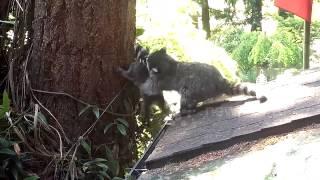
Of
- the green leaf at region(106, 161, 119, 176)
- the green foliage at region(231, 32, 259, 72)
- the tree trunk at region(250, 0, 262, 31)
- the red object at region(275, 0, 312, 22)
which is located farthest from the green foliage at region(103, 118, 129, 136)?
the tree trunk at region(250, 0, 262, 31)

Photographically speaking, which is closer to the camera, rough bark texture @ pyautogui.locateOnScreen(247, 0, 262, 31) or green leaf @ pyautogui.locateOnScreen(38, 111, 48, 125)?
green leaf @ pyautogui.locateOnScreen(38, 111, 48, 125)

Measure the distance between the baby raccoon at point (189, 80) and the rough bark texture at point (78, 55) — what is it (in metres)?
0.62

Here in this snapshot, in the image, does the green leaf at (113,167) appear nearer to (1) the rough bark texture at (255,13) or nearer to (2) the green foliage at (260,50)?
(2) the green foliage at (260,50)

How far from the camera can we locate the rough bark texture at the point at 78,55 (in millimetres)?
4578

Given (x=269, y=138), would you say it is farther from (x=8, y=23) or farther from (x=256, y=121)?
(x=8, y=23)

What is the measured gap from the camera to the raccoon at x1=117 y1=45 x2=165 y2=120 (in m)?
4.80

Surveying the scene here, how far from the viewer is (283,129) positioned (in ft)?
9.93

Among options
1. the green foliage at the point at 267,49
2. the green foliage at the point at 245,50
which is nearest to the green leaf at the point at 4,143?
the green foliage at the point at 267,49

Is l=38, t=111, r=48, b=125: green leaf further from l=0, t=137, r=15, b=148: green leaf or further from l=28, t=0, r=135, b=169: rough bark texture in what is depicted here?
l=0, t=137, r=15, b=148: green leaf

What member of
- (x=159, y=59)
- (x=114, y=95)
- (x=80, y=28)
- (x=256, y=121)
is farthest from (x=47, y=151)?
(x=256, y=121)

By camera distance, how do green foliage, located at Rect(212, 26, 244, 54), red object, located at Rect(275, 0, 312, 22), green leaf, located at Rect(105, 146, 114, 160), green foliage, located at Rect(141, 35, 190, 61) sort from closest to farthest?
green leaf, located at Rect(105, 146, 114, 160)
red object, located at Rect(275, 0, 312, 22)
green foliage, located at Rect(141, 35, 190, 61)
green foliage, located at Rect(212, 26, 244, 54)

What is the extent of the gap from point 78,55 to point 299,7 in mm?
1974

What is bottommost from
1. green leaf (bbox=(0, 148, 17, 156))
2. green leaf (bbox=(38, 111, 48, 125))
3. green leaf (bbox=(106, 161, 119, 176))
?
green leaf (bbox=(106, 161, 119, 176))

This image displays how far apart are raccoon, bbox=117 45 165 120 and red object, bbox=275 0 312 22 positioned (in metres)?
1.34
